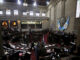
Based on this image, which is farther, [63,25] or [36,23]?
[36,23]

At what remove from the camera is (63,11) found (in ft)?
26.8

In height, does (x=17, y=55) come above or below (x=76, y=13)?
below

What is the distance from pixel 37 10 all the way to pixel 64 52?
12.1 m

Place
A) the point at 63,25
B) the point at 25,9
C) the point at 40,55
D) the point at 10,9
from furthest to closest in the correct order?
the point at 25,9 < the point at 10,9 < the point at 63,25 < the point at 40,55

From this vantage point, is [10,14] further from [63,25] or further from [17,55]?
[17,55]

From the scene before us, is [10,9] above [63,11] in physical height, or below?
above

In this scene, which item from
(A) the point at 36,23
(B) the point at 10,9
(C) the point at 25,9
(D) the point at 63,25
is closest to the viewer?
(D) the point at 63,25

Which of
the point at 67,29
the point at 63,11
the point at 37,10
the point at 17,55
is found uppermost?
the point at 37,10

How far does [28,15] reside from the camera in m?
14.2

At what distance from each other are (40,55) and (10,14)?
11.8 meters

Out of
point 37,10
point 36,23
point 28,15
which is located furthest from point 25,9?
point 36,23

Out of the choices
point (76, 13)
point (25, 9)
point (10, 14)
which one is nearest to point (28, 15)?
point (25, 9)

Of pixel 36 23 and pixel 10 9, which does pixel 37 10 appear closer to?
pixel 36 23

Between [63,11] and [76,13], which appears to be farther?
[63,11]
